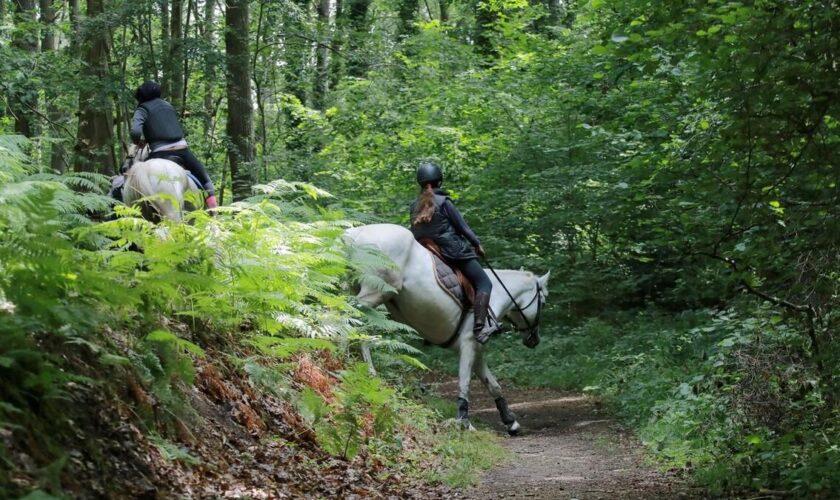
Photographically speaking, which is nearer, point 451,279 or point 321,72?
point 451,279

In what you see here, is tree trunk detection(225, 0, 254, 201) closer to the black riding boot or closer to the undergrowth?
the black riding boot

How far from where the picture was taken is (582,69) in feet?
59.5

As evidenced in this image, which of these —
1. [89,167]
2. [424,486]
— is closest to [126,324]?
[424,486]

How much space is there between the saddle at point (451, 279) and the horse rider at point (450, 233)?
60mm

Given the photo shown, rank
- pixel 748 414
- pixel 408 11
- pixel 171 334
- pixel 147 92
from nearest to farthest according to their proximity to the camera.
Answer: pixel 171 334, pixel 748 414, pixel 147 92, pixel 408 11

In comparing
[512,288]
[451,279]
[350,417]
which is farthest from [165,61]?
[350,417]

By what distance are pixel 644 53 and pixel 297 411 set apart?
13.2 feet

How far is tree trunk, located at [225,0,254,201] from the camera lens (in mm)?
16188

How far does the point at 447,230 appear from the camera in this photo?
37.9ft

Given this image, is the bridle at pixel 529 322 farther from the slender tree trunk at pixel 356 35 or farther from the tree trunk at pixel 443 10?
the tree trunk at pixel 443 10

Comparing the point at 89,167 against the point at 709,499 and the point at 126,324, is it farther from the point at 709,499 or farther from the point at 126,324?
the point at 709,499

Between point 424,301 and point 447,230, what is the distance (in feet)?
3.28

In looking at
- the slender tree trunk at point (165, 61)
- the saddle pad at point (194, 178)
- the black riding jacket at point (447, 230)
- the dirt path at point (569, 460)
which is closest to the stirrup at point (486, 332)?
the black riding jacket at point (447, 230)

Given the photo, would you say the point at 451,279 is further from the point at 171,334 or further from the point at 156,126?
the point at 171,334
